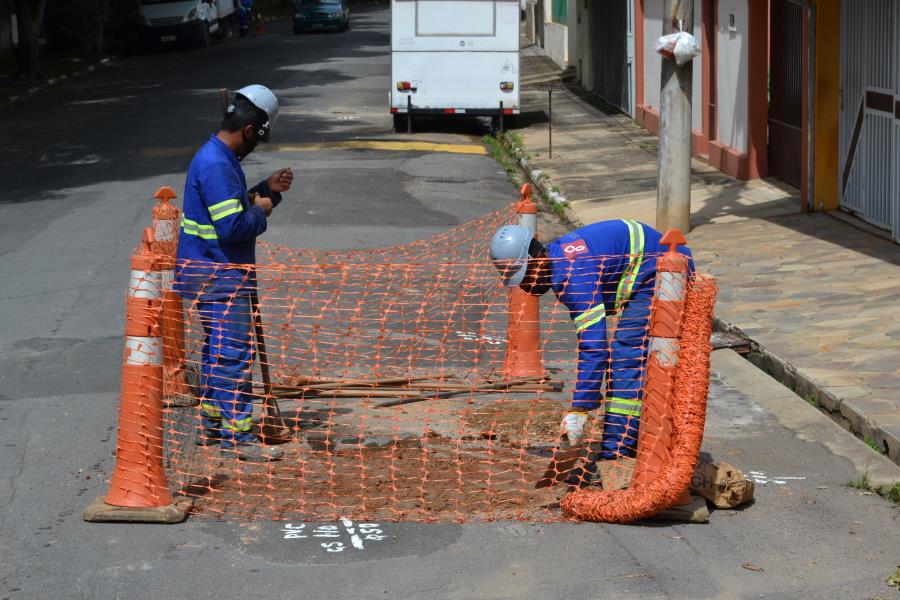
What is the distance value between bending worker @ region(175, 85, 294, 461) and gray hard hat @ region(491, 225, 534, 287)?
1.48 meters

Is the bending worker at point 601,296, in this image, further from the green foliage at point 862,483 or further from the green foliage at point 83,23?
the green foliage at point 83,23

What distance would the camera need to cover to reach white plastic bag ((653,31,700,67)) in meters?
13.4

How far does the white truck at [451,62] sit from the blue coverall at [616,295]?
658 inches

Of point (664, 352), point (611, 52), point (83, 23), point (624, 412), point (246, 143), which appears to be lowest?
point (624, 412)

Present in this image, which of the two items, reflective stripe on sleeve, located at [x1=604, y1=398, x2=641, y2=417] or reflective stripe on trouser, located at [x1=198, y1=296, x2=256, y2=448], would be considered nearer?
reflective stripe on sleeve, located at [x1=604, y1=398, x2=641, y2=417]

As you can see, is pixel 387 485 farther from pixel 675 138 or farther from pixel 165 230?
pixel 675 138

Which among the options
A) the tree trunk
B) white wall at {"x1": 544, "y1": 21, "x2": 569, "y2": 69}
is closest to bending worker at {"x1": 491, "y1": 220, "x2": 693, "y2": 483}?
the tree trunk

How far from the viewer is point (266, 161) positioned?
63.4 ft

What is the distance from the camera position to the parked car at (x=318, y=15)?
49.5 m

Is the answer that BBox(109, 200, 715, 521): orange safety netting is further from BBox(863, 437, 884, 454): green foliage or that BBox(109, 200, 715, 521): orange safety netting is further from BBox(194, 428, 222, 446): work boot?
BBox(863, 437, 884, 454): green foliage

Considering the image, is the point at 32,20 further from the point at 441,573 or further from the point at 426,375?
the point at 441,573

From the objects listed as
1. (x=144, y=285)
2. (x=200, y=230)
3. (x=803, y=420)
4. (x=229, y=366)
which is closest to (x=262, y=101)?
(x=200, y=230)

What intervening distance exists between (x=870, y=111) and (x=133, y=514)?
365 inches

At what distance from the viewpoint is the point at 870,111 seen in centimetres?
1291
